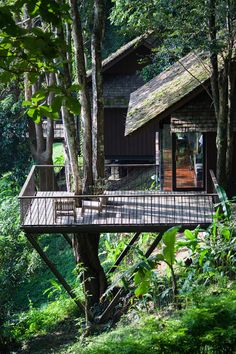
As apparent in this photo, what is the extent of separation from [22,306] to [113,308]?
707 cm

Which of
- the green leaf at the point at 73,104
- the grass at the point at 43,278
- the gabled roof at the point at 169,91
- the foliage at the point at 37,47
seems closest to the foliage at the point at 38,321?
the grass at the point at 43,278

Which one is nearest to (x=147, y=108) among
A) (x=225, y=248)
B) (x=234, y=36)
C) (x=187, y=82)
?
(x=187, y=82)

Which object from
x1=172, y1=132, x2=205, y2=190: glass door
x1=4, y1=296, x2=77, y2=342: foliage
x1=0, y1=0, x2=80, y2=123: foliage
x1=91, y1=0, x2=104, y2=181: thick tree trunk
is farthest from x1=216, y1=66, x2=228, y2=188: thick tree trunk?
x1=0, y1=0, x2=80, y2=123: foliage

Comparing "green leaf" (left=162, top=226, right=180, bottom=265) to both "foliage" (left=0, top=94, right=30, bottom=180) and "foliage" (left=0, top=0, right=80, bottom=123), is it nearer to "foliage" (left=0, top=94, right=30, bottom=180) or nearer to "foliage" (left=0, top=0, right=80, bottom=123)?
"foliage" (left=0, top=0, right=80, bottom=123)

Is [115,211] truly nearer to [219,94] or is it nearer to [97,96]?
[97,96]

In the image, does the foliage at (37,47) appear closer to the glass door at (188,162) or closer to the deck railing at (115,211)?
the deck railing at (115,211)

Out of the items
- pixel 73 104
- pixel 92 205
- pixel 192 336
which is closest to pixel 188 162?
pixel 92 205

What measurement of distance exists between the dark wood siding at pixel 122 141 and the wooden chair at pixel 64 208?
15.0 metres

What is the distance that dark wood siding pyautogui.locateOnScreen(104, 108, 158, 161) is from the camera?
30.7m

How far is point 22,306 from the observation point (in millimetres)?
23188

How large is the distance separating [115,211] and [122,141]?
1414cm

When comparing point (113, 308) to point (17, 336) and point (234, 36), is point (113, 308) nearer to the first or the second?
point (17, 336)

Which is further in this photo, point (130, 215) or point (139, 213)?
point (139, 213)

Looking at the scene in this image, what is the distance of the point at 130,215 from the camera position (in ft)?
53.9
